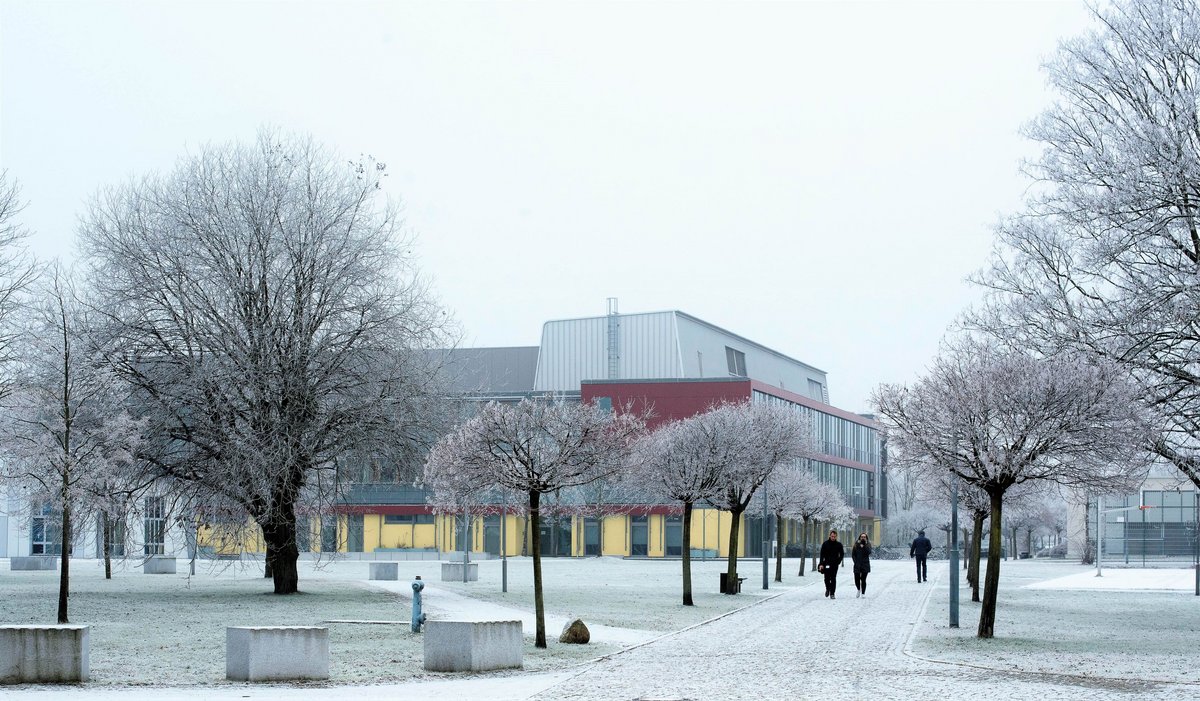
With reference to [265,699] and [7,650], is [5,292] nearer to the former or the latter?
[7,650]

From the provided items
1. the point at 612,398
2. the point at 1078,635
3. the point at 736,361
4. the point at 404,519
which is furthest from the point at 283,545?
the point at 736,361

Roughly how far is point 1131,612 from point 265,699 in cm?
2128

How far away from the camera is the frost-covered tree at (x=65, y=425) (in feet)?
68.9

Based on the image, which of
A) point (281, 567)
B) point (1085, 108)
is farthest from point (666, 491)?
point (1085, 108)

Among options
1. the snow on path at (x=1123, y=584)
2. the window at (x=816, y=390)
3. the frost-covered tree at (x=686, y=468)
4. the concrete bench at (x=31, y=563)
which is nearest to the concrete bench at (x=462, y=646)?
the frost-covered tree at (x=686, y=468)

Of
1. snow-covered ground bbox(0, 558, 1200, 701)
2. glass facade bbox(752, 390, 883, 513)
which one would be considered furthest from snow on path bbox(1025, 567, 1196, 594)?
glass facade bbox(752, 390, 883, 513)

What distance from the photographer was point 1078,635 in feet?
69.8

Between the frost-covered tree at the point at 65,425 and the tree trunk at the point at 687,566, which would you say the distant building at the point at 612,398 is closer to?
the tree trunk at the point at 687,566

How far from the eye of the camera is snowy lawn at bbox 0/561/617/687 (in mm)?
15289

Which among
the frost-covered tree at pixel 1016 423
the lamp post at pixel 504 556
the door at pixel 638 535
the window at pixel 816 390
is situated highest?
the window at pixel 816 390

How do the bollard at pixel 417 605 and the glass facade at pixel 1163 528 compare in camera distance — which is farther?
the glass facade at pixel 1163 528

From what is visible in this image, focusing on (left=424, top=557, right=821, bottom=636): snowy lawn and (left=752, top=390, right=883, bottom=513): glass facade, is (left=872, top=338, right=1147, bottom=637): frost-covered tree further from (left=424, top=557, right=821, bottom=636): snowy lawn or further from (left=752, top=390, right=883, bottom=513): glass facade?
(left=752, top=390, right=883, bottom=513): glass facade

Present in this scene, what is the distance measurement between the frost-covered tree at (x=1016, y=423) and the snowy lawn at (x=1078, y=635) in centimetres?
143

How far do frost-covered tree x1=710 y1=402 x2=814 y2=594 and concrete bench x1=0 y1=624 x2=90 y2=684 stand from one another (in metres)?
18.9
